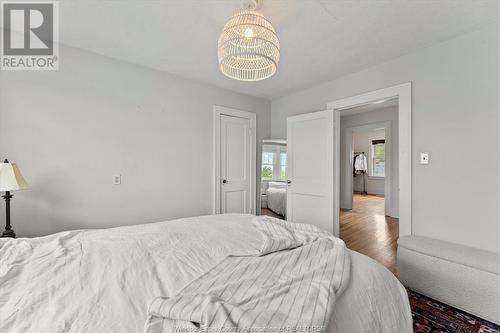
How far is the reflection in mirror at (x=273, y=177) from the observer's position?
3758mm

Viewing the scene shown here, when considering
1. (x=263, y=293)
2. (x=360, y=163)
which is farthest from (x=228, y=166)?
(x=360, y=163)

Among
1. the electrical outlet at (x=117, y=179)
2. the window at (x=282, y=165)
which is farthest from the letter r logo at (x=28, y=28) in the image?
the window at (x=282, y=165)

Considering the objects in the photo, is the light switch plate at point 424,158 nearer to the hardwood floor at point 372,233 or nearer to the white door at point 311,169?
the white door at point 311,169

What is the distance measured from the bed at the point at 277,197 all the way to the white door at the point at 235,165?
0.38m

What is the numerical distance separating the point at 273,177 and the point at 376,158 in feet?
19.5

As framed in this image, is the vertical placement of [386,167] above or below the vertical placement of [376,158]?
below

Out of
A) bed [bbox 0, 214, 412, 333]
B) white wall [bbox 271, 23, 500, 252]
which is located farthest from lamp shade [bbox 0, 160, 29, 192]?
white wall [bbox 271, 23, 500, 252]

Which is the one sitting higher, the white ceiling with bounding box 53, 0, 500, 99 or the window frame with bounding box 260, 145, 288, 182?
the white ceiling with bounding box 53, 0, 500, 99

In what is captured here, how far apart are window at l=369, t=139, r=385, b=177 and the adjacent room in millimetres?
5072

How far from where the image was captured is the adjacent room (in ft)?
2.81

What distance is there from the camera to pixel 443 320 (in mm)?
1715

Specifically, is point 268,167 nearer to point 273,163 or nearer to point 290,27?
point 273,163

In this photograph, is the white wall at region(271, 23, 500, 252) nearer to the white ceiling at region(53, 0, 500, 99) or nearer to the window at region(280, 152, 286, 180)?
the white ceiling at region(53, 0, 500, 99)

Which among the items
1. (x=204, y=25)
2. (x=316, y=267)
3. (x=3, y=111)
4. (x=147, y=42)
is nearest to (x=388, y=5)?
(x=204, y=25)
